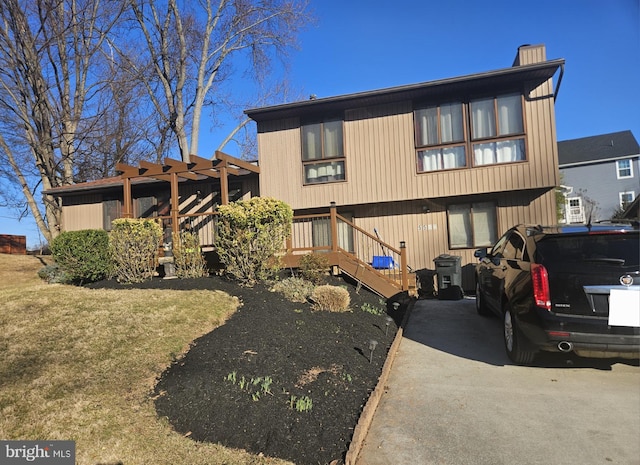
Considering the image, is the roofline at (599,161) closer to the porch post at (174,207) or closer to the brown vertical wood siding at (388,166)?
the brown vertical wood siding at (388,166)

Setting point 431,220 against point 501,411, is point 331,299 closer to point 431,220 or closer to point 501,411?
point 501,411

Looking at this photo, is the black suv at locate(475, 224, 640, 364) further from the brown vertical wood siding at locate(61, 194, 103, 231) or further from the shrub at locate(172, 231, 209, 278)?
the brown vertical wood siding at locate(61, 194, 103, 231)

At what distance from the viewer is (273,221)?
25.6 feet

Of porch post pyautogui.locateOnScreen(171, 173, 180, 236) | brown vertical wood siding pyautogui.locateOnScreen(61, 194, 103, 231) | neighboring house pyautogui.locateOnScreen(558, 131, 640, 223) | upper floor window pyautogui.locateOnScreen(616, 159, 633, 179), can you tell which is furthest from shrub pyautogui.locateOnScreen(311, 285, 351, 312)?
upper floor window pyautogui.locateOnScreen(616, 159, 633, 179)

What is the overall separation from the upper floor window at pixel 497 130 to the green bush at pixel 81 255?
958 centimetres

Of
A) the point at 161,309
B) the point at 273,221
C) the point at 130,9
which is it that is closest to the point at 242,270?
the point at 273,221

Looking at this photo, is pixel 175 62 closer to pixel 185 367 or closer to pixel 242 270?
pixel 242 270

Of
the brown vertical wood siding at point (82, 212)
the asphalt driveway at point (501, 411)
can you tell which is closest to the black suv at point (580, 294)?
the asphalt driveway at point (501, 411)

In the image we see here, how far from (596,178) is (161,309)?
3353 cm

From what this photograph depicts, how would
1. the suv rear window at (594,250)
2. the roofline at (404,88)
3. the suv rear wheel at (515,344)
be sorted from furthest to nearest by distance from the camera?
the roofline at (404,88), the suv rear wheel at (515,344), the suv rear window at (594,250)

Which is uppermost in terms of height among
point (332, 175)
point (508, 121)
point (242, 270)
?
point (508, 121)

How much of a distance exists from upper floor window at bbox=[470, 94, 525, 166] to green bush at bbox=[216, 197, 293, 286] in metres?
6.07

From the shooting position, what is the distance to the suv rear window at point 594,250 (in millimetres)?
3738

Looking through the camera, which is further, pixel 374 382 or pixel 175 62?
pixel 175 62
